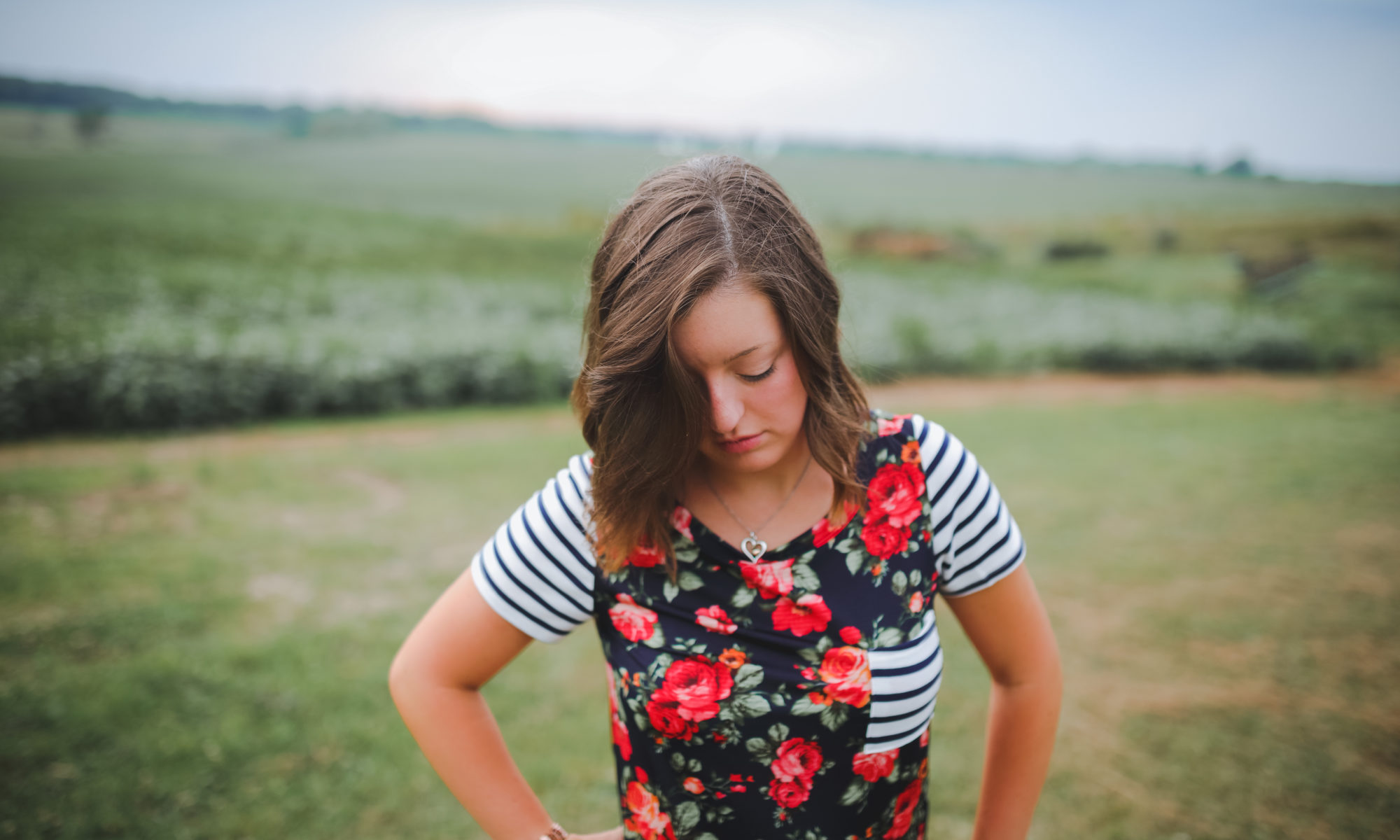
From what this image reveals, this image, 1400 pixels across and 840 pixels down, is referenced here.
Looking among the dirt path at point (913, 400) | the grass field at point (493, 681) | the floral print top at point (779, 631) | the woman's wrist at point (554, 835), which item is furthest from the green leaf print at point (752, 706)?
the dirt path at point (913, 400)

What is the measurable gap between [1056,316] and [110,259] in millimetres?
17766

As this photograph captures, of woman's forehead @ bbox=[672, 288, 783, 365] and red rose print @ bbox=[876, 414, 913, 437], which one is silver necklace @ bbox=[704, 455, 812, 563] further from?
woman's forehead @ bbox=[672, 288, 783, 365]

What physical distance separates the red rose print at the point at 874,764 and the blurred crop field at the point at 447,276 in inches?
30.6

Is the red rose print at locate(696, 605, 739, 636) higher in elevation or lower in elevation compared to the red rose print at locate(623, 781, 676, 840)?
higher

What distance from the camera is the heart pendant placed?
1309 millimetres

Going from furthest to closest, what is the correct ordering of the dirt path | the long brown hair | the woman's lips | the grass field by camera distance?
1. the dirt path
2. the grass field
3. the woman's lips
4. the long brown hair

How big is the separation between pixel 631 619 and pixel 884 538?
0.47m

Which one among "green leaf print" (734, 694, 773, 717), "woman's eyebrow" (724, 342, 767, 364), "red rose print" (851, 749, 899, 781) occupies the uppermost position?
"woman's eyebrow" (724, 342, 767, 364)

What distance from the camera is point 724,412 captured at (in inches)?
47.1

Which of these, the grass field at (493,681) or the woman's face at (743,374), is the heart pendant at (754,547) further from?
the grass field at (493,681)

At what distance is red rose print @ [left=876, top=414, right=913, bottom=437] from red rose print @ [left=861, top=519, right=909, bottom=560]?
0.17 m

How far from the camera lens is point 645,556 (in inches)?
51.2

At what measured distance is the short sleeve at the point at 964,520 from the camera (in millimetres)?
1348

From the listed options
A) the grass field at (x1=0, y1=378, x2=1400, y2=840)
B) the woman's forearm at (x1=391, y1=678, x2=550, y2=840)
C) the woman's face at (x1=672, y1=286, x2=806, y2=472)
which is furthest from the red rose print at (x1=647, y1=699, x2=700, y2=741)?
the grass field at (x1=0, y1=378, x2=1400, y2=840)
